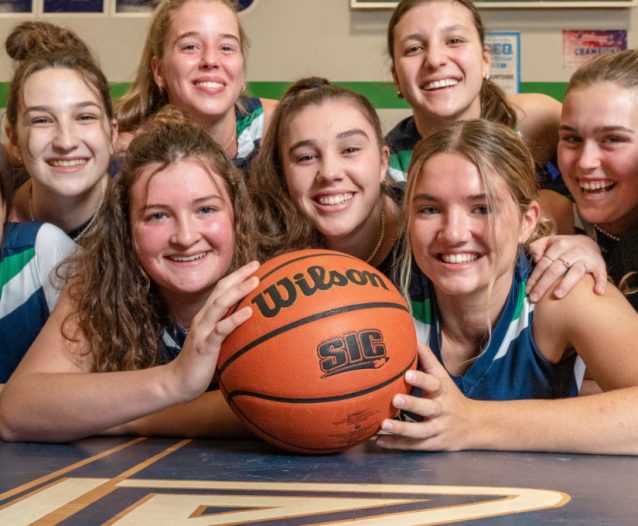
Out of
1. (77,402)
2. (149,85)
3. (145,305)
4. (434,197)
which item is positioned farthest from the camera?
(149,85)

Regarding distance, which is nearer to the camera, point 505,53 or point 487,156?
point 487,156

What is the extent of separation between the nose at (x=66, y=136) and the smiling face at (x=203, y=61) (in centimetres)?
43

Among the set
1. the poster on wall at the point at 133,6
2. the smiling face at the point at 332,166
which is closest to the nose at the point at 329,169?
the smiling face at the point at 332,166

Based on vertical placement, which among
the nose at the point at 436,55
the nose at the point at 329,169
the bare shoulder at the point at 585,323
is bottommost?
the bare shoulder at the point at 585,323

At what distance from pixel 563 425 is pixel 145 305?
0.93 meters

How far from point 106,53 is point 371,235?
A: 2.98 meters

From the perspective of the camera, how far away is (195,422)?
5.44 feet

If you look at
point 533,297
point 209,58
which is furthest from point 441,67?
point 533,297

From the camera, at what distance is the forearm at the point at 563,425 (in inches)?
55.8

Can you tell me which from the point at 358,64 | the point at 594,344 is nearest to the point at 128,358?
the point at 594,344

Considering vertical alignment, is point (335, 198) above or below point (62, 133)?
below

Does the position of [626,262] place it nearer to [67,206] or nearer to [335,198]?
[335,198]

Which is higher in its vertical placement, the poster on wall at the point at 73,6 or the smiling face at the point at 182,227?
the poster on wall at the point at 73,6

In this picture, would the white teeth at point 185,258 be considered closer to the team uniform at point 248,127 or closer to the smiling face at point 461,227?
the smiling face at point 461,227
